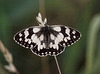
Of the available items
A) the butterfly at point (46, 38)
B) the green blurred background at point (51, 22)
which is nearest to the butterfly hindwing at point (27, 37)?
the butterfly at point (46, 38)

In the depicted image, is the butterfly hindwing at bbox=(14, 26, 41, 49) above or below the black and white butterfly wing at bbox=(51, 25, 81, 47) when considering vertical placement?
above

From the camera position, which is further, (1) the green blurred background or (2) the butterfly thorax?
(1) the green blurred background

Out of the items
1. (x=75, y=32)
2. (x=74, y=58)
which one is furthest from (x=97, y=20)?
(x=75, y=32)

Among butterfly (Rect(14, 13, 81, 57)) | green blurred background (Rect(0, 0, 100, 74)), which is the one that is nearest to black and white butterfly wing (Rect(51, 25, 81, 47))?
Result: butterfly (Rect(14, 13, 81, 57))

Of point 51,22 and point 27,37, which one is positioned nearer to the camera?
point 27,37

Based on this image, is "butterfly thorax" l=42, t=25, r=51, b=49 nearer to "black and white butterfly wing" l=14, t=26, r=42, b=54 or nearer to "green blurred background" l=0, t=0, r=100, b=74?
"black and white butterfly wing" l=14, t=26, r=42, b=54

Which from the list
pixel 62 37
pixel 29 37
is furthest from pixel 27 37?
pixel 62 37

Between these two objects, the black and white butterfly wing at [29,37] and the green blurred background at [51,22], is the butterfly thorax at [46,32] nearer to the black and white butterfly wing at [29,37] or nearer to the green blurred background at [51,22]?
the black and white butterfly wing at [29,37]

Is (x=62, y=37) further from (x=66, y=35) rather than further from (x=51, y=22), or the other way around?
(x=51, y=22)
